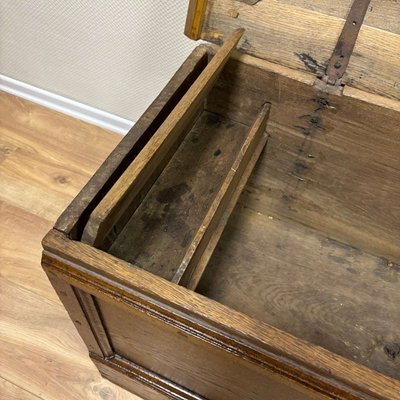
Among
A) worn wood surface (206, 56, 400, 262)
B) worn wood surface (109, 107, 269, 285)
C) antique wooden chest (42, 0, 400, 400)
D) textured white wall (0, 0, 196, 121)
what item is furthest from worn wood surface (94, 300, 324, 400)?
textured white wall (0, 0, 196, 121)

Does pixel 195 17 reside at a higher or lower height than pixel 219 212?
higher

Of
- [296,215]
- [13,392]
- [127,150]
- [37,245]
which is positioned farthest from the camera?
[37,245]

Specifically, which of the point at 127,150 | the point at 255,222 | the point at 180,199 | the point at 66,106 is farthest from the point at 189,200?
the point at 66,106

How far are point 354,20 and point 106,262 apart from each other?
0.67 meters

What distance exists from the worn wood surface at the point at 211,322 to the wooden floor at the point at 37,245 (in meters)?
0.58

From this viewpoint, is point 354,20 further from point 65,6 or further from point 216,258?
point 65,6

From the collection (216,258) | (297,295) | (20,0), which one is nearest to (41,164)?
(20,0)

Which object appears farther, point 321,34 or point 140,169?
point 321,34

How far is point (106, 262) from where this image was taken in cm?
64

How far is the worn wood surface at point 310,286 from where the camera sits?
1.04m

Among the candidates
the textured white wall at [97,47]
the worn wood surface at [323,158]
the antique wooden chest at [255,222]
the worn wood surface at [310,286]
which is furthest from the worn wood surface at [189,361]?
the textured white wall at [97,47]

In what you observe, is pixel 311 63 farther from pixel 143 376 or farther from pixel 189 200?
pixel 143 376

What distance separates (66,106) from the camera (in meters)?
1.66

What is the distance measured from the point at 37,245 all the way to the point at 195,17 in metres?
0.81
